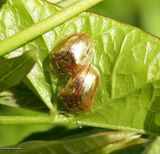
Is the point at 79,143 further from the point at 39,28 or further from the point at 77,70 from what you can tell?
the point at 39,28

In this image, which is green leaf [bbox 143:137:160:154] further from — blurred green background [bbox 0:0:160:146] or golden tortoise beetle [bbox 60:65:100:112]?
blurred green background [bbox 0:0:160:146]

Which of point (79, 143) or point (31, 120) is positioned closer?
point (31, 120)

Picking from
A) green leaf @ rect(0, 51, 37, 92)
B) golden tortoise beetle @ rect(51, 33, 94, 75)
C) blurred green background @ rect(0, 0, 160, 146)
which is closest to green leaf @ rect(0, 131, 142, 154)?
golden tortoise beetle @ rect(51, 33, 94, 75)

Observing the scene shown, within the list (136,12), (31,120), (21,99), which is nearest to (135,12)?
(136,12)

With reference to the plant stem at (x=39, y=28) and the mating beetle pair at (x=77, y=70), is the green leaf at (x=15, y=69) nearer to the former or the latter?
the plant stem at (x=39, y=28)

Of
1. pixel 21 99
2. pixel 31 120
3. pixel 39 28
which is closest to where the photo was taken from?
pixel 39 28

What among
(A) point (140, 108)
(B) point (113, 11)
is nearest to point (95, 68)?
(A) point (140, 108)
